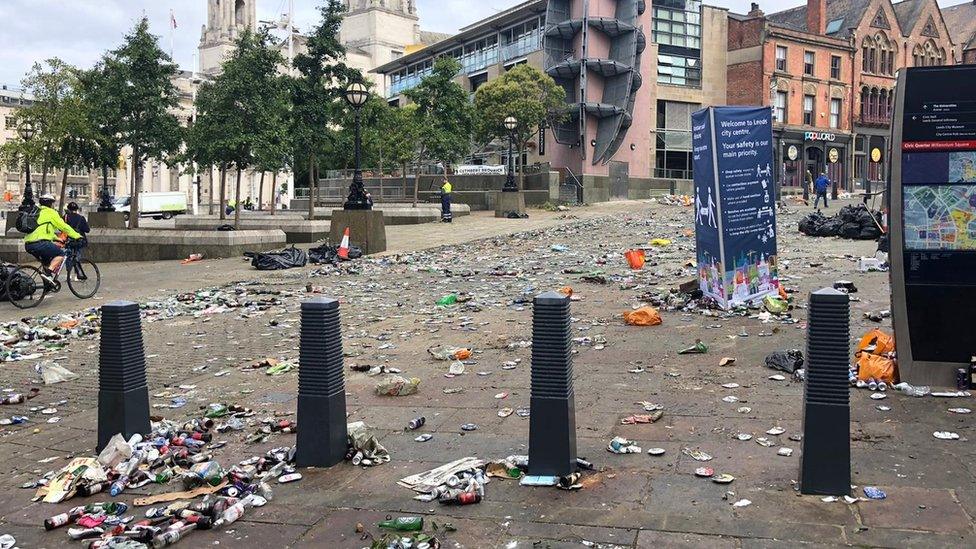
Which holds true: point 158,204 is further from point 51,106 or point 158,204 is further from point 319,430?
point 319,430

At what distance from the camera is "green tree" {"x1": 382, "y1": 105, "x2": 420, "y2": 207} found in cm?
3928

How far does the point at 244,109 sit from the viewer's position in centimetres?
2302

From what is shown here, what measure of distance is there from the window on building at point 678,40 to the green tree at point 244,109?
3449 cm

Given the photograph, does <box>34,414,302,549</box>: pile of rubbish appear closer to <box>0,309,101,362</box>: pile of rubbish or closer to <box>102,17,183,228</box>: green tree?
<box>0,309,101,362</box>: pile of rubbish

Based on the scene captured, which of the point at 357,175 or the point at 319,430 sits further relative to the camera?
the point at 357,175

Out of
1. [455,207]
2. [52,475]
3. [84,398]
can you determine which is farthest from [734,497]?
[455,207]

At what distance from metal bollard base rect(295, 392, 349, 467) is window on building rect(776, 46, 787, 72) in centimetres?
5494

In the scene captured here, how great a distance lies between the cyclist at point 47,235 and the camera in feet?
43.6

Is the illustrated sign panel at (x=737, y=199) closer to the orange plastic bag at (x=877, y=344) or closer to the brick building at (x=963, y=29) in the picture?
the orange plastic bag at (x=877, y=344)

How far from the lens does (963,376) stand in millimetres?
6109

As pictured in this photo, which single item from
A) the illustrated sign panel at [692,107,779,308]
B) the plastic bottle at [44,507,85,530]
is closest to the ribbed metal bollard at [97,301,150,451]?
the plastic bottle at [44,507,85,530]

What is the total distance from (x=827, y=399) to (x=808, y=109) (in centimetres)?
5656

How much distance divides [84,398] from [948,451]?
7220mm

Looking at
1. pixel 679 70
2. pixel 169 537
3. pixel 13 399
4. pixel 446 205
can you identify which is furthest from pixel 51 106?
pixel 679 70
